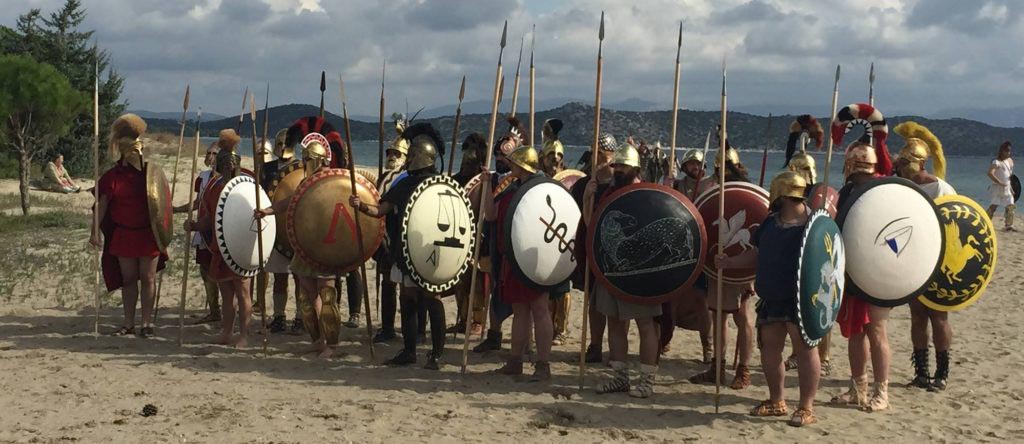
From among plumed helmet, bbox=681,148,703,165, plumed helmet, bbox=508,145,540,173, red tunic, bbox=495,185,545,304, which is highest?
plumed helmet, bbox=681,148,703,165

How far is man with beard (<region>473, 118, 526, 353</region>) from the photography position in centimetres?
696

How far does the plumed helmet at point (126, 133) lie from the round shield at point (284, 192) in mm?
1170

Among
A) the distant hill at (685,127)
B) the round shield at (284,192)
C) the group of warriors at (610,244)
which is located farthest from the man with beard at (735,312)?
the distant hill at (685,127)

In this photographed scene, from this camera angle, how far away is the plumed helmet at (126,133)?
7.98 m

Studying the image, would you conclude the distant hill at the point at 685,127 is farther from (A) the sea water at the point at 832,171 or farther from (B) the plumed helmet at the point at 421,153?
(B) the plumed helmet at the point at 421,153

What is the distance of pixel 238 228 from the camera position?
7480mm

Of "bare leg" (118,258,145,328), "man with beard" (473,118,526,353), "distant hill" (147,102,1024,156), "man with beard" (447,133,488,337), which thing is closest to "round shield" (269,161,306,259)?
"bare leg" (118,258,145,328)

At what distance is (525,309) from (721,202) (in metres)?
1.70

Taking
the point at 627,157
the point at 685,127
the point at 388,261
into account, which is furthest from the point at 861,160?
the point at 685,127

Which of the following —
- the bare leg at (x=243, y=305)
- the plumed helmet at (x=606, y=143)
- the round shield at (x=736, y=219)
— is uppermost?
the plumed helmet at (x=606, y=143)

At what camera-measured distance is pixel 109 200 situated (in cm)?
809

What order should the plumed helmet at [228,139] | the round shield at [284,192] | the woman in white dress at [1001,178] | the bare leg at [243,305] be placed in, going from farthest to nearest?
the woman in white dress at [1001,178]
the plumed helmet at [228,139]
the bare leg at [243,305]
the round shield at [284,192]

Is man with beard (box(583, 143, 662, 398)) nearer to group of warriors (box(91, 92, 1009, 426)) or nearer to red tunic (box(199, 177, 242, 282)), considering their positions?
group of warriors (box(91, 92, 1009, 426))

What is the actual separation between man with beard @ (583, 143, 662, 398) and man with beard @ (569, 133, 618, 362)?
13 cm
